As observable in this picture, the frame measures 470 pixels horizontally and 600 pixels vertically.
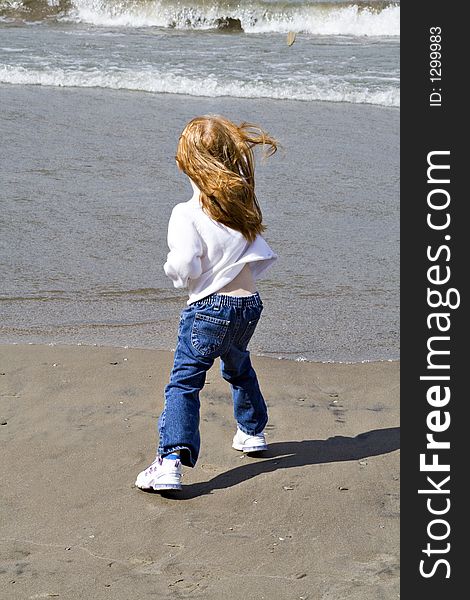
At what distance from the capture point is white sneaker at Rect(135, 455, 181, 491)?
138 inches

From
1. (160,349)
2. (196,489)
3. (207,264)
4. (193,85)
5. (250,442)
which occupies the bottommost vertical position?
(196,489)

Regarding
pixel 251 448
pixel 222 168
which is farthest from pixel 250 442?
pixel 222 168

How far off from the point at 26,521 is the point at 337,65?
11585 mm

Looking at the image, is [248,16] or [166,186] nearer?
[166,186]

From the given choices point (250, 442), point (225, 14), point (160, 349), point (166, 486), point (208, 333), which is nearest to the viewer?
point (166, 486)

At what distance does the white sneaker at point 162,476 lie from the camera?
350 cm

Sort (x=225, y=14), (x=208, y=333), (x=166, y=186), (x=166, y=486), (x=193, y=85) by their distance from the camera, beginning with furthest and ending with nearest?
(x=225, y=14) → (x=193, y=85) → (x=166, y=186) → (x=208, y=333) → (x=166, y=486)

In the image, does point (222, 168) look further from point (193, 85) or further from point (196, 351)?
point (193, 85)

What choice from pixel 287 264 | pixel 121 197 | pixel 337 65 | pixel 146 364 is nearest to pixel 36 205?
pixel 121 197

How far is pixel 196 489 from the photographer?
3.63m

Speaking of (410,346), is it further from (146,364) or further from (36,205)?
(36,205)

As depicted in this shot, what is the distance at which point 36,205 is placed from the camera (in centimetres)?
718

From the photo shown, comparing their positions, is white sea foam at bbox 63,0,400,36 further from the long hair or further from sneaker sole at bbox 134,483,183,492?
sneaker sole at bbox 134,483,183,492

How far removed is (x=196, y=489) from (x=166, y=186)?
442cm
